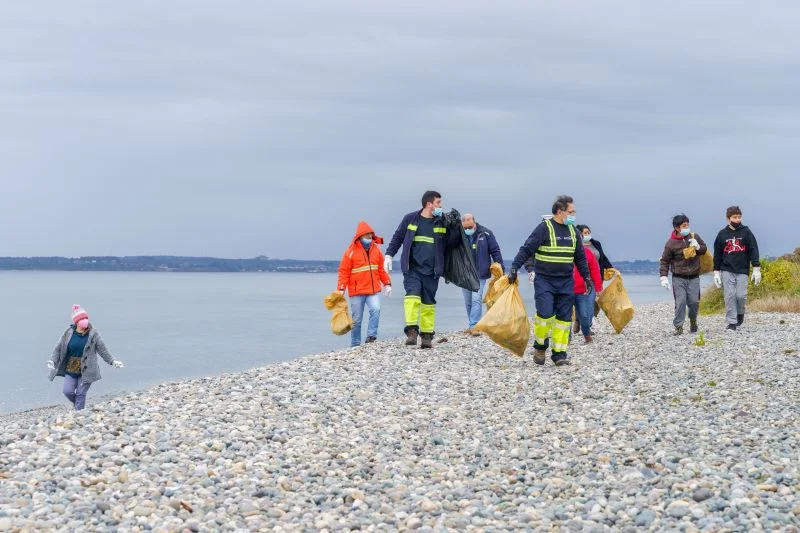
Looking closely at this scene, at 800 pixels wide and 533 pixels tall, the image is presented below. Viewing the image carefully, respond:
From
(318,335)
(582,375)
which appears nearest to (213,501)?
(582,375)

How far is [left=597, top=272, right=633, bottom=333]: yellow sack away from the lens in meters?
17.0

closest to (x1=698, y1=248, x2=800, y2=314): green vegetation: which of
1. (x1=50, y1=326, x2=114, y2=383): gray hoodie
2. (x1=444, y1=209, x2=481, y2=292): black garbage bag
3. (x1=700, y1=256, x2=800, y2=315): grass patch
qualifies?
(x1=700, y1=256, x2=800, y2=315): grass patch

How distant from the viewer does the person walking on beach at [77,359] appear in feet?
41.1

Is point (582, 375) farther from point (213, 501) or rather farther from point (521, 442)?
point (213, 501)

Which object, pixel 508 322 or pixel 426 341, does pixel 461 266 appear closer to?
pixel 426 341

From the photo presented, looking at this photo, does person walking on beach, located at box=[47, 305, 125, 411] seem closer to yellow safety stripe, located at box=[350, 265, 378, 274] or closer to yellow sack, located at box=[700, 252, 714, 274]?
yellow safety stripe, located at box=[350, 265, 378, 274]

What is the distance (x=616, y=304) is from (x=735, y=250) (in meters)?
2.30

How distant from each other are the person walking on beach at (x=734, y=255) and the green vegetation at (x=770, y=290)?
7.82 m

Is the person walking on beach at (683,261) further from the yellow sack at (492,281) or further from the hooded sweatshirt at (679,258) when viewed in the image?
the yellow sack at (492,281)

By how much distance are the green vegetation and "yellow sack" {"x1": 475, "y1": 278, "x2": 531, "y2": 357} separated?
42.4 ft

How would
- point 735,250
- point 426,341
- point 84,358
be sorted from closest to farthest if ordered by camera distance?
point 84,358 < point 426,341 < point 735,250

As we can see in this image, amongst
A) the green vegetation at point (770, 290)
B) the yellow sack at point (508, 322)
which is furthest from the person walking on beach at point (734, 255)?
the green vegetation at point (770, 290)

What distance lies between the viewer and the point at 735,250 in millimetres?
15859

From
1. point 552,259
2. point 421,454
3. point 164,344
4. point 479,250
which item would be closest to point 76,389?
point 421,454
